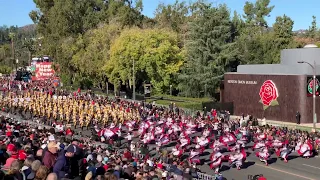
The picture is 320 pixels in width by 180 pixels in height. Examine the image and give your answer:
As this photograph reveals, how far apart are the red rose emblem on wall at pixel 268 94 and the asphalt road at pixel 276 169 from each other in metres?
14.3

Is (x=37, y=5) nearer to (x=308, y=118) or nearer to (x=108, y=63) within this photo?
(x=108, y=63)

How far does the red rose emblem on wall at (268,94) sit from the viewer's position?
40.1 meters

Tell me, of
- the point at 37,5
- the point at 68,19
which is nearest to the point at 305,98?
the point at 68,19

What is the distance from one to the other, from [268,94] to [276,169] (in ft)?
59.1

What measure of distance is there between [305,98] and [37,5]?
174 ft

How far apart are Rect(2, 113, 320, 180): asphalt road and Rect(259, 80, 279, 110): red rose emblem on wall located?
14.3 metres

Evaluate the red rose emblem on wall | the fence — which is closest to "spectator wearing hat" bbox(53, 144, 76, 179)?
the red rose emblem on wall

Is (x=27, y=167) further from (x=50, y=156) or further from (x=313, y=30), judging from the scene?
(x=313, y=30)

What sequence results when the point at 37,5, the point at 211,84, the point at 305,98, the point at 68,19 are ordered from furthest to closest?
1. the point at 37,5
2. the point at 68,19
3. the point at 211,84
4. the point at 305,98

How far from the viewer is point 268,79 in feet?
133

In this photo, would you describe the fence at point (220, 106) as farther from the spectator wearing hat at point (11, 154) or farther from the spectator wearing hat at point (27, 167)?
the spectator wearing hat at point (27, 167)

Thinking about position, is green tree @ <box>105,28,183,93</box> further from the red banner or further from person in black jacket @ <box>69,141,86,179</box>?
person in black jacket @ <box>69,141,86,179</box>

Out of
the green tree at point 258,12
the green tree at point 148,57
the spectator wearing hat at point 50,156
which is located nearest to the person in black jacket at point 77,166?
the spectator wearing hat at point 50,156

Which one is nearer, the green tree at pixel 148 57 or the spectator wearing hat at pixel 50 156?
the spectator wearing hat at pixel 50 156
